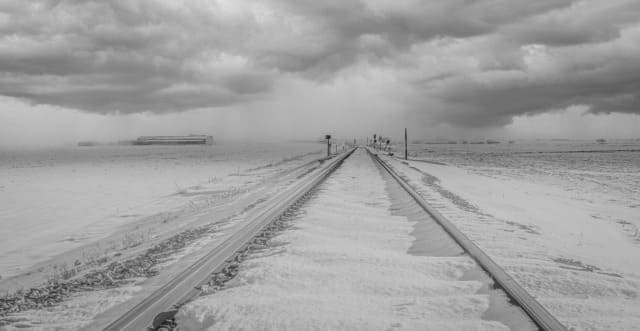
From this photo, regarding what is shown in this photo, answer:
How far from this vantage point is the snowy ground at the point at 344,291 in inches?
159

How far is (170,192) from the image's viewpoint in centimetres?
2155

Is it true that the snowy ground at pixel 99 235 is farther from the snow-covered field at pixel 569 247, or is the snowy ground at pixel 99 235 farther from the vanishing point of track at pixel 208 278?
the snow-covered field at pixel 569 247

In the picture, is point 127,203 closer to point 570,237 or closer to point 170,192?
point 170,192

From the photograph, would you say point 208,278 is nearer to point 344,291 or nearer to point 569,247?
point 344,291

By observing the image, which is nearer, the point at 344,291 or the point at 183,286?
the point at 344,291

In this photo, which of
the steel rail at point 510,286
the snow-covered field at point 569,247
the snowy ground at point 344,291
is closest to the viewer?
the steel rail at point 510,286

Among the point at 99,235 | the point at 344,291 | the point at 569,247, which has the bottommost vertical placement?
the point at 99,235

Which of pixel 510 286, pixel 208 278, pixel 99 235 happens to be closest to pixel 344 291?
pixel 208 278

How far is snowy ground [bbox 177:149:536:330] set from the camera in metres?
4.04

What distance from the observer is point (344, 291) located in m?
4.98

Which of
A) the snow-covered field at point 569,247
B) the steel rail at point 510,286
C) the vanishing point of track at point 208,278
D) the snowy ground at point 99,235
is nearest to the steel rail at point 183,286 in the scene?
the vanishing point of track at point 208,278

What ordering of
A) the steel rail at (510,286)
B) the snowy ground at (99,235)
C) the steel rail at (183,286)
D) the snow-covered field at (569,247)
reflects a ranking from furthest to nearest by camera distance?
the snowy ground at (99,235), the snow-covered field at (569,247), the steel rail at (183,286), the steel rail at (510,286)

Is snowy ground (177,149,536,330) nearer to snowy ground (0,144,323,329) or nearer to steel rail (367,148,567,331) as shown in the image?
steel rail (367,148,567,331)

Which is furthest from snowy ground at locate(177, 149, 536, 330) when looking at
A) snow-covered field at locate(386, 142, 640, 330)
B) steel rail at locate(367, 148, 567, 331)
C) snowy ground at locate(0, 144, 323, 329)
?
snowy ground at locate(0, 144, 323, 329)
